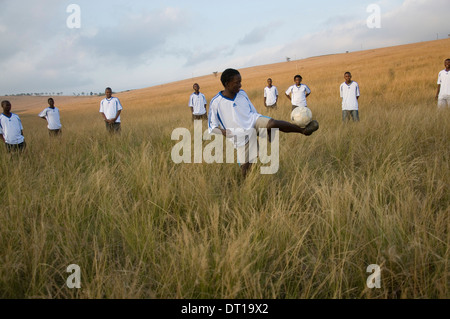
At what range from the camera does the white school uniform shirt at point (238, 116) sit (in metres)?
3.33

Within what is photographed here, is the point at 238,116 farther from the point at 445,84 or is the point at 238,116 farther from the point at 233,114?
the point at 445,84

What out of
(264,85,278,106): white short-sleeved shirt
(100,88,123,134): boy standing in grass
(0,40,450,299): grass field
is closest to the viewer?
(0,40,450,299): grass field

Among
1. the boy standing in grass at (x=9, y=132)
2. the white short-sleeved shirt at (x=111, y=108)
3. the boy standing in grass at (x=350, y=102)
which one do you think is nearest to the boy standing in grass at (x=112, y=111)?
the white short-sleeved shirt at (x=111, y=108)

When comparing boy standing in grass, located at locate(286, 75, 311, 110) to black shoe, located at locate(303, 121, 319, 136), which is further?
boy standing in grass, located at locate(286, 75, 311, 110)

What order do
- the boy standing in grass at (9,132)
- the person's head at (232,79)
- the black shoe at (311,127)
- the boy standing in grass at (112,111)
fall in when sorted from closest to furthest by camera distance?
the black shoe at (311,127) → the person's head at (232,79) → the boy standing in grass at (9,132) → the boy standing in grass at (112,111)

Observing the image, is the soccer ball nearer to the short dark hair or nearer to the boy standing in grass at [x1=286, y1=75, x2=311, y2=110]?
the short dark hair

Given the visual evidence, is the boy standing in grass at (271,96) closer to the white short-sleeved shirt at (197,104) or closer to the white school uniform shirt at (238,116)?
the white short-sleeved shirt at (197,104)

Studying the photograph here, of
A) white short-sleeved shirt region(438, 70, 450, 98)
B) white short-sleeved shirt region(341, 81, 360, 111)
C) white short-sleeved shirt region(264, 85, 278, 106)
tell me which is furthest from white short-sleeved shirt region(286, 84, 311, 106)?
white short-sleeved shirt region(438, 70, 450, 98)

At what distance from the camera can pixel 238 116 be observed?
3342mm

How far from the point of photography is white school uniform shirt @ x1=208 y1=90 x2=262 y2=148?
3326 millimetres

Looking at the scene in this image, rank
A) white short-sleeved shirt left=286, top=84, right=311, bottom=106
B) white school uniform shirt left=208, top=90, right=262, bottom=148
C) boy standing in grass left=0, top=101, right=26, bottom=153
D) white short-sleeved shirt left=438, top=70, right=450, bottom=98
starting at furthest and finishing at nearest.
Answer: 1. white short-sleeved shirt left=286, top=84, right=311, bottom=106
2. white short-sleeved shirt left=438, top=70, right=450, bottom=98
3. boy standing in grass left=0, top=101, right=26, bottom=153
4. white school uniform shirt left=208, top=90, right=262, bottom=148

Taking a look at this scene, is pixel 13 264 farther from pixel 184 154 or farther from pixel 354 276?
pixel 184 154

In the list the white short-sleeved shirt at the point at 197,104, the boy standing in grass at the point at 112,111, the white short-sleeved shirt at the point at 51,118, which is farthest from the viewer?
the white short-sleeved shirt at the point at 197,104

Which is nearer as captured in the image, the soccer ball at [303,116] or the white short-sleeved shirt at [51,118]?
the soccer ball at [303,116]
